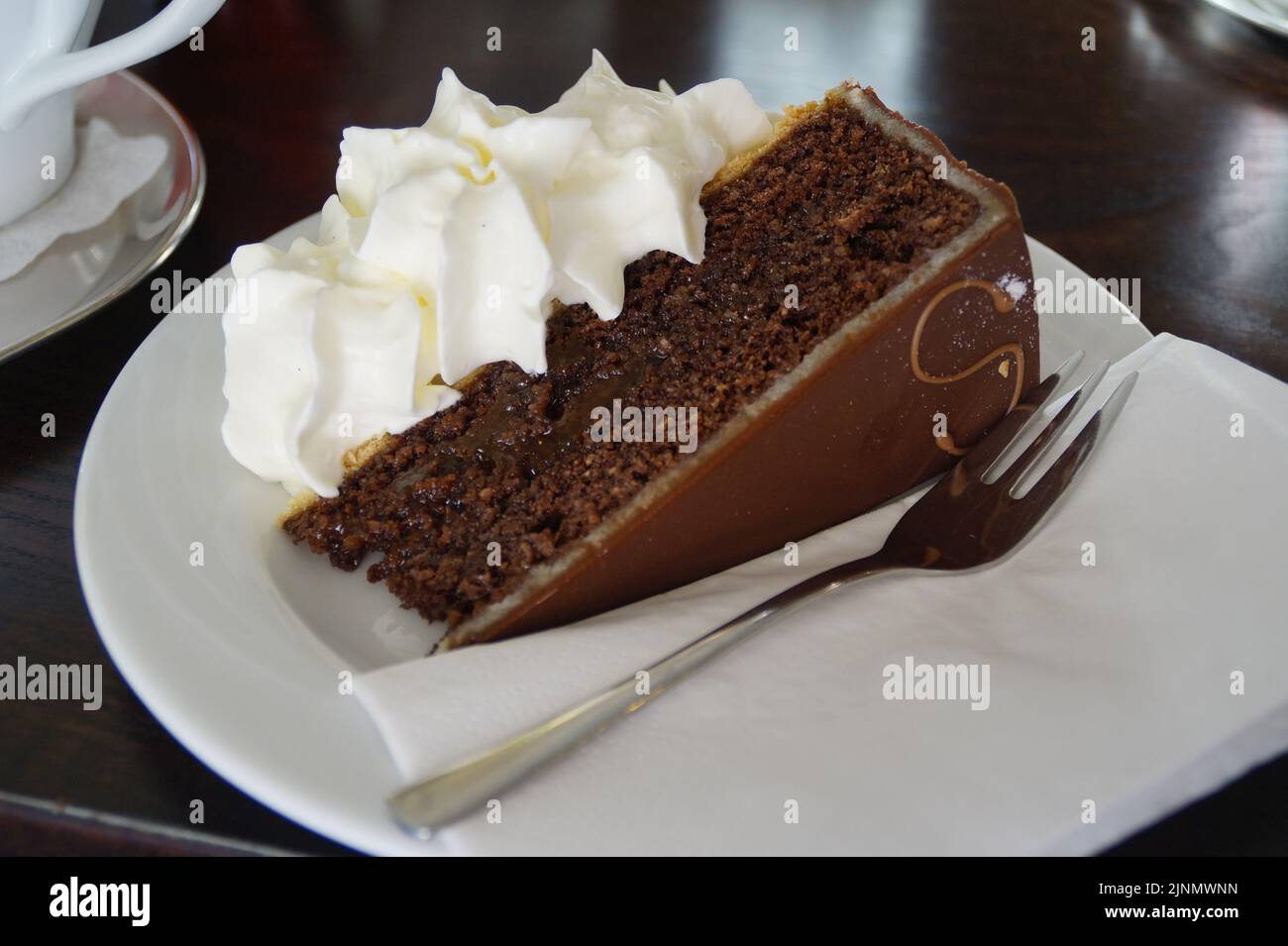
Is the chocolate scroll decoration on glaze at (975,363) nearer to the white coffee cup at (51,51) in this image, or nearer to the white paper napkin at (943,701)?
the white paper napkin at (943,701)

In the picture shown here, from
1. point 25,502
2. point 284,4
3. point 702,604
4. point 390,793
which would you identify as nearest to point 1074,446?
point 702,604

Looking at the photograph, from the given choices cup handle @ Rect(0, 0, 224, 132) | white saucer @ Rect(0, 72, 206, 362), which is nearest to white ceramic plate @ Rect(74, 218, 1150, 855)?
white saucer @ Rect(0, 72, 206, 362)

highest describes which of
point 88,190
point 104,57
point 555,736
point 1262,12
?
point 1262,12

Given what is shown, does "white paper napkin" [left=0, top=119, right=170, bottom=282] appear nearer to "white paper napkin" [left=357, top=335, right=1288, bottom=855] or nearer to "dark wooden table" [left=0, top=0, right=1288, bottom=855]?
"dark wooden table" [left=0, top=0, right=1288, bottom=855]

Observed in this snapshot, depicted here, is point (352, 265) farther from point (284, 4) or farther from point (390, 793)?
point (284, 4)

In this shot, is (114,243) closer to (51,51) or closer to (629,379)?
(51,51)

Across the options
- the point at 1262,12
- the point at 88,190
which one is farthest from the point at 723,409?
the point at 1262,12
